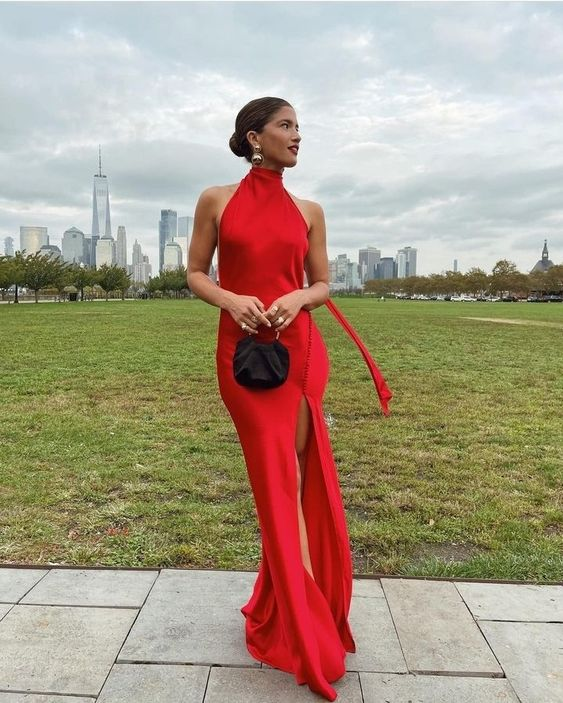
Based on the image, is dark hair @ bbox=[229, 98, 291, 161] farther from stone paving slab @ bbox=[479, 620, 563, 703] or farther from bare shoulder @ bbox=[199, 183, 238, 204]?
stone paving slab @ bbox=[479, 620, 563, 703]

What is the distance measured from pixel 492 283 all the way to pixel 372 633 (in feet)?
351

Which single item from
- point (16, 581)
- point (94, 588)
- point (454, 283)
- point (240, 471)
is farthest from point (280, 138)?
point (454, 283)

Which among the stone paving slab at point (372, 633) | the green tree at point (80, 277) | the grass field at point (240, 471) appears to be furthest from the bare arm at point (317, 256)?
the green tree at point (80, 277)

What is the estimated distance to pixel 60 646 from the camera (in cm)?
269

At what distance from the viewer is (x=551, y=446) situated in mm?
6441

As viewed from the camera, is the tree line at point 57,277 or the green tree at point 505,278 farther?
the green tree at point 505,278

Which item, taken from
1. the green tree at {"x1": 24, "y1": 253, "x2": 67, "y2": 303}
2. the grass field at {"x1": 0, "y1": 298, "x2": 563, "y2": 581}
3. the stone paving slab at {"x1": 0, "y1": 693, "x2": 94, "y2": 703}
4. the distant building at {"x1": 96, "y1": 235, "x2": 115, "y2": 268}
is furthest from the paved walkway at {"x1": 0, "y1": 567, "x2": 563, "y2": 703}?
the distant building at {"x1": 96, "y1": 235, "x2": 115, "y2": 268}

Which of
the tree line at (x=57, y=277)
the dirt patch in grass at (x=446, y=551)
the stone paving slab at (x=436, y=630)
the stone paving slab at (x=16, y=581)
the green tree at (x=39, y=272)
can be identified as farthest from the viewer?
the green tree at (x=39, y=272)

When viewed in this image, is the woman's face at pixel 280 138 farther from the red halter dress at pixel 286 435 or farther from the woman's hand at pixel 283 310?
the woman's hand at pixel 283 310

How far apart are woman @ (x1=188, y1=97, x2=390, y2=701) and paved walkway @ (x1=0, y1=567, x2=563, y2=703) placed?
25cm

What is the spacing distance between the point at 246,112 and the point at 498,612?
8.72ft

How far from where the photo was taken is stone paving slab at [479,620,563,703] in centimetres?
244

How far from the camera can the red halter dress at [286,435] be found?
239 cm

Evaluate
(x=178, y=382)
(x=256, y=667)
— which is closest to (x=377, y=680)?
(x=256, y=667)
